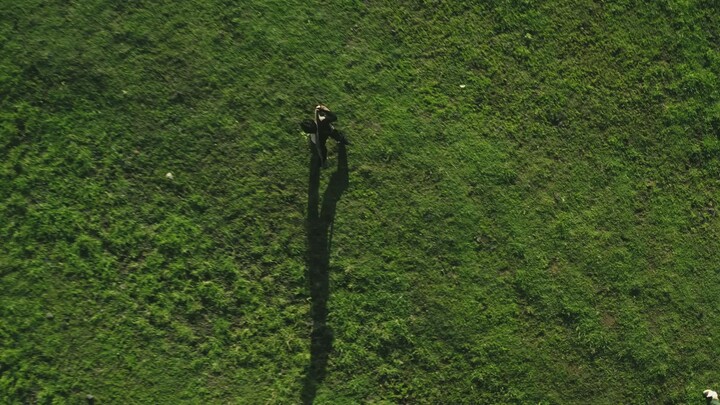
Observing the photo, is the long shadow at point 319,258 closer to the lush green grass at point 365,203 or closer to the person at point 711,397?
the lush green grass at point 365,203

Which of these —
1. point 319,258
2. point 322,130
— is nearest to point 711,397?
point 319,258

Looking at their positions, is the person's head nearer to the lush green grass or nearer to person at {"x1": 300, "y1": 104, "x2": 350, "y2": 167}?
person at {"x1": 300, "y1": 104, "x2": 350, "y2": 167}

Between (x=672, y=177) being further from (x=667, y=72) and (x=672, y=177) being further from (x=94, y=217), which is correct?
(x=94, y=217)

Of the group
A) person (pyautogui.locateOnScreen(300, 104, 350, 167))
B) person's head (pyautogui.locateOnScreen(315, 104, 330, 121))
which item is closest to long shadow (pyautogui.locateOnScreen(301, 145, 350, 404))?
person (pyautogui.locateOnScreen(300, 104, 350, 167))

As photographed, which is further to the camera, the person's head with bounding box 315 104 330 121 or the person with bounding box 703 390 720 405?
the person with bounding box 703 390 720 405

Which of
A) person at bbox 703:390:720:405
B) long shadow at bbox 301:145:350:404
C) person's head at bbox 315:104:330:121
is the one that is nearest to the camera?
person's head at bbox 315:104:330:121

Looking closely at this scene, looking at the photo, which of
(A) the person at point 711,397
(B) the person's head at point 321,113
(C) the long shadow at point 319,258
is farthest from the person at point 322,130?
(A) the person at point 711,397
